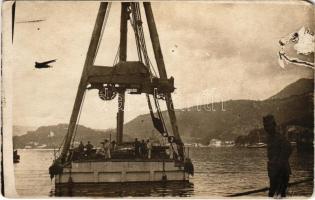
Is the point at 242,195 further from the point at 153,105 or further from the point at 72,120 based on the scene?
the point at 72,120

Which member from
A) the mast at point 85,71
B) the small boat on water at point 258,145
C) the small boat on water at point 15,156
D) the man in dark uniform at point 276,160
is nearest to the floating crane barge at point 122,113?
the mast at point 85,71

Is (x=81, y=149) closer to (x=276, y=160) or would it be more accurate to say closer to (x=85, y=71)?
(x=85, y=71)

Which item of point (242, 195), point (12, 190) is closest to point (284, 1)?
point (242, 195)

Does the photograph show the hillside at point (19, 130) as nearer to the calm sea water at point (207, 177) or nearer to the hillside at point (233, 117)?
the calm sea water at point (207, 177)

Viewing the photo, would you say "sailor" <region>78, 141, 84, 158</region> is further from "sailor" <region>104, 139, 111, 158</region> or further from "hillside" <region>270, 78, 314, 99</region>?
"hillside" <region>270, 78, 314, 99</region>

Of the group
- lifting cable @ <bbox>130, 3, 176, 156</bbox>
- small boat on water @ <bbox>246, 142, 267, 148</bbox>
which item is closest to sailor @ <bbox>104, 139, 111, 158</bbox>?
lifting cable @ <bbox>130, 3, 176, 156</bbox>

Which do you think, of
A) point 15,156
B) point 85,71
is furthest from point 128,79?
point 15,156
